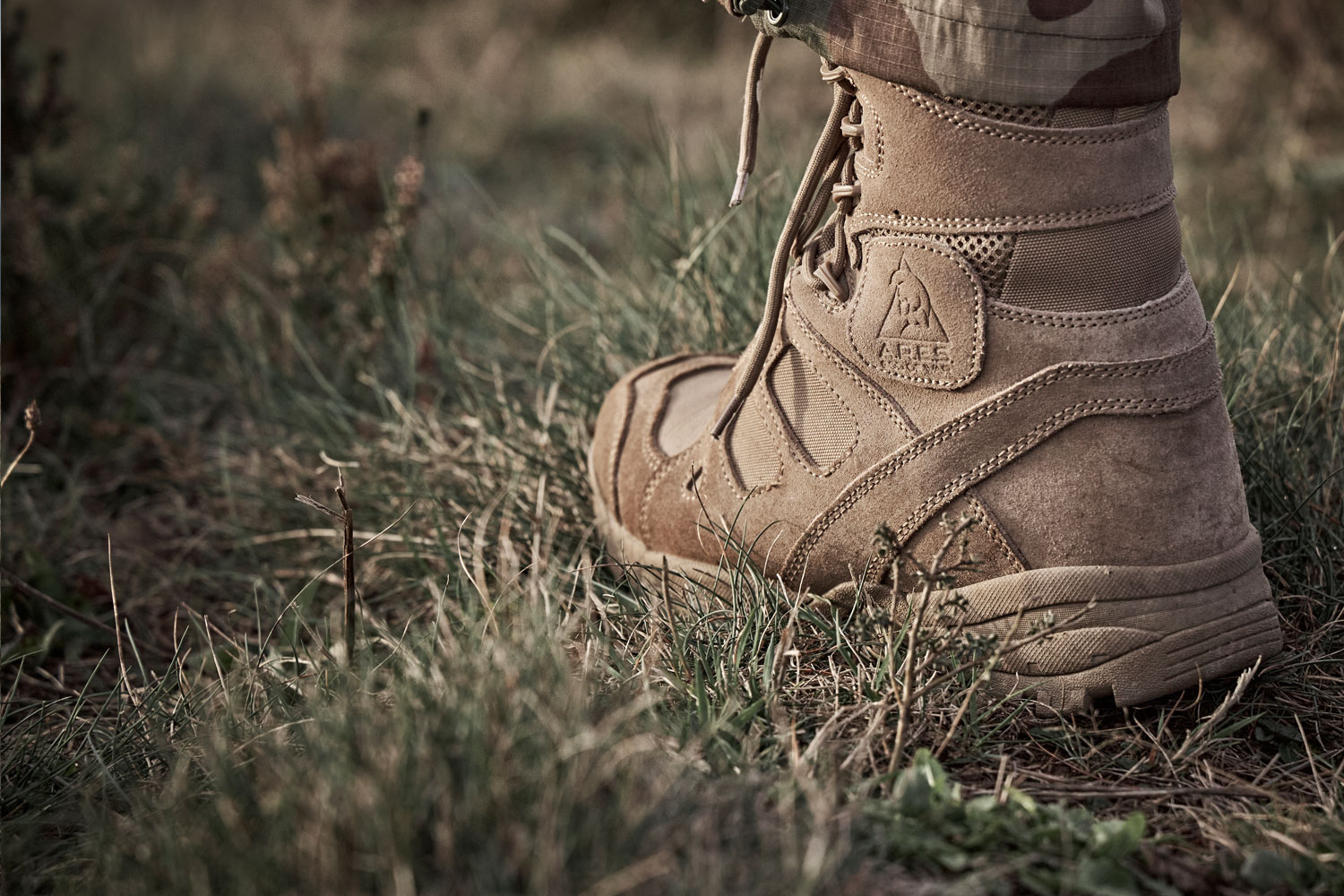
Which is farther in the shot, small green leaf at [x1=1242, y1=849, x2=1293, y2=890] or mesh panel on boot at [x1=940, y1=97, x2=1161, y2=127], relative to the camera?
mesh panel on boot at [x1=940, y1=97, x2=1161, y2=127]

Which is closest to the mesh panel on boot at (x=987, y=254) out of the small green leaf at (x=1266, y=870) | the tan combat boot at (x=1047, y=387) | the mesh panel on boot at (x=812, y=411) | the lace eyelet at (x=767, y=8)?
the tan combat boot at (x=1047, y=387)

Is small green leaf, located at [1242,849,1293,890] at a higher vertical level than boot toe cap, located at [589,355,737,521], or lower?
lower

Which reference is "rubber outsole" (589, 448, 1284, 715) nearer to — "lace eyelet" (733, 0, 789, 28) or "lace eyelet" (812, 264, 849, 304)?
"lace eyelet" (812, 264, 849, 304)

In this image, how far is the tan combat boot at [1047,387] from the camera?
57.9 inches

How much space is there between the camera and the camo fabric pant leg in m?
1.40

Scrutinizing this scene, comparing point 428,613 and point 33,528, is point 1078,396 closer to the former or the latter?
point 428,613

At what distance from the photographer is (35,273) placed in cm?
282

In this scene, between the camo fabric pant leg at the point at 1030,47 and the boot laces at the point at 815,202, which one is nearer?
the camo fabric pant leg at the point at 1030,47

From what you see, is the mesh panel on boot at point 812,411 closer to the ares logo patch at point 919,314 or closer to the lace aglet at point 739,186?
the ares logo patch at point 919,314

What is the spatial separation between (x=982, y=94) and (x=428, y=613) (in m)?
1.28

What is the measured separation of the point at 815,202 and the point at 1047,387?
45 centimetres

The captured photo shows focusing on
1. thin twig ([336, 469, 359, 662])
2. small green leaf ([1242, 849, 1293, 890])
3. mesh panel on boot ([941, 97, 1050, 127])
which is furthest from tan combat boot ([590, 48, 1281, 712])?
thin twig ([336, 469, 359, 662])

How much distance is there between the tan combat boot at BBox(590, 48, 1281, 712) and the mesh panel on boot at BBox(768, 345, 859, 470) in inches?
0.5

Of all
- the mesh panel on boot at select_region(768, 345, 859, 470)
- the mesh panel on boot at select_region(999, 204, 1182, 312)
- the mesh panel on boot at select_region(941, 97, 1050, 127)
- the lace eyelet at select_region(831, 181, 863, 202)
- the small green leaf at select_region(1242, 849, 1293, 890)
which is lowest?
the small green leaf at select_region(1242, 849, 1293, 890)
